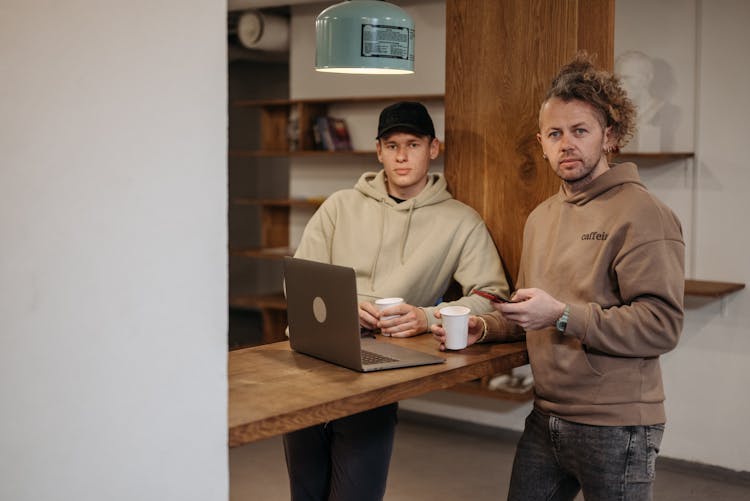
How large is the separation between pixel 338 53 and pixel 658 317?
1.13 metres

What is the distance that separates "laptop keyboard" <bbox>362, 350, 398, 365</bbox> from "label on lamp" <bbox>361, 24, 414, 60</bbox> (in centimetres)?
84

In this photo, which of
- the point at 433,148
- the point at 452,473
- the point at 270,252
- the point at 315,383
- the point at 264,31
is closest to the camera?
the point at 315,383

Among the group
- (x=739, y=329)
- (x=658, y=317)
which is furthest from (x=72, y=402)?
(x=739, y=329)

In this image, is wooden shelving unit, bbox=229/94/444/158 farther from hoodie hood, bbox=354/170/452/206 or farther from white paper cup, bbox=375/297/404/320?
white paper cup, bbox=375/297/404/320

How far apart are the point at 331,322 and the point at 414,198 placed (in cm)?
80

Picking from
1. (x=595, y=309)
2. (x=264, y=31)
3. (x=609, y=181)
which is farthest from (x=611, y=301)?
(x=264, y=31)

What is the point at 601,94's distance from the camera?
7.89 feet

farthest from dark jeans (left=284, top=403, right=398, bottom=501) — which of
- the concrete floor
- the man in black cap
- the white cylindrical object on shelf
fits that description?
the white cylindrical object on shelf

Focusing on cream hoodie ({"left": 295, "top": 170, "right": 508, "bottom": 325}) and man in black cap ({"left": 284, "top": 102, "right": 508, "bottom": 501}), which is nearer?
man in black cap ({"left": 284, "top": 102, "right": 508, "bottom": 501})

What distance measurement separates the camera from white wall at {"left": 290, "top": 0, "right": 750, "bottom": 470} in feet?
15.0

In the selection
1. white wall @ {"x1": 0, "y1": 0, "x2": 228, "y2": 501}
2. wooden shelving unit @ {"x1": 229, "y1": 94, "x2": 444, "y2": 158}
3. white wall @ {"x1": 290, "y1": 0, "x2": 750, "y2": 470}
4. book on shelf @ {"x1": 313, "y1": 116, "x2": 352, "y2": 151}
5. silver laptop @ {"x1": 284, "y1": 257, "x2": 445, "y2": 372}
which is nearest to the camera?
white wall @ {"x1": 0, "y1": 0, "x2": 228, "y2": 501}

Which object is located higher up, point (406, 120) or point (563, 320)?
point (406, 120)

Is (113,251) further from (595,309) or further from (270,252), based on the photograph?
(270,252)

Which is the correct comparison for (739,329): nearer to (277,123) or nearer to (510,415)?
(510,415)
